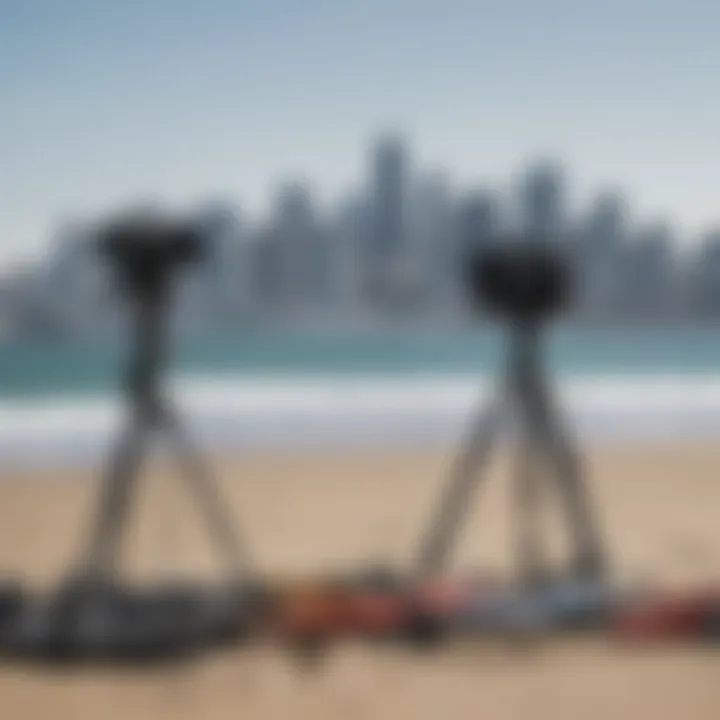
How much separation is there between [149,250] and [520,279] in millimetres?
1372

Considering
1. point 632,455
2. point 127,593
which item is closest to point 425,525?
point 127,593

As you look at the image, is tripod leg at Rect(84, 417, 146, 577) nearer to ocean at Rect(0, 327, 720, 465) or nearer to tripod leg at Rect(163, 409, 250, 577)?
tripod leg at Rect(163, 409, 250, 577)

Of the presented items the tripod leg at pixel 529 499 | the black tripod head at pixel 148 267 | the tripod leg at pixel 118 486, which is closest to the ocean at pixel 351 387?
the tripod leg at pixel 118 486

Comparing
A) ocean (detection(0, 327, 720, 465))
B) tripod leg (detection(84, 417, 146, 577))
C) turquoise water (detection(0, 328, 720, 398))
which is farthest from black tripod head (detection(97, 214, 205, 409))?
turquoise water (detection(0, 328, 720, 398))

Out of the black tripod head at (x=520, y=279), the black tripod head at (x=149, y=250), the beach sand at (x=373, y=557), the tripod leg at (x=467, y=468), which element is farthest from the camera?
the tripod leg at (x=467, y=468)

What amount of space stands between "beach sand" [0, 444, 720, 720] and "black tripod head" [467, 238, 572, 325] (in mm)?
1275

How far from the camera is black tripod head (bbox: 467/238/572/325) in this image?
3.66 meters

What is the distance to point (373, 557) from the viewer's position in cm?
497

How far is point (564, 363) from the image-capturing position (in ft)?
137

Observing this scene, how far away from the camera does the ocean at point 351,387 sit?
33.3 feet

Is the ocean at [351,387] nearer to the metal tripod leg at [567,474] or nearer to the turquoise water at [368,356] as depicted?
the turquoise water at [368,356]

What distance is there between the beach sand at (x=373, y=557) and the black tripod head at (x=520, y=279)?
1275mm

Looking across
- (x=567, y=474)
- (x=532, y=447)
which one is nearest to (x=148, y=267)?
(x=532, y=447)

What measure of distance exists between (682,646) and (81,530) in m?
3.29
